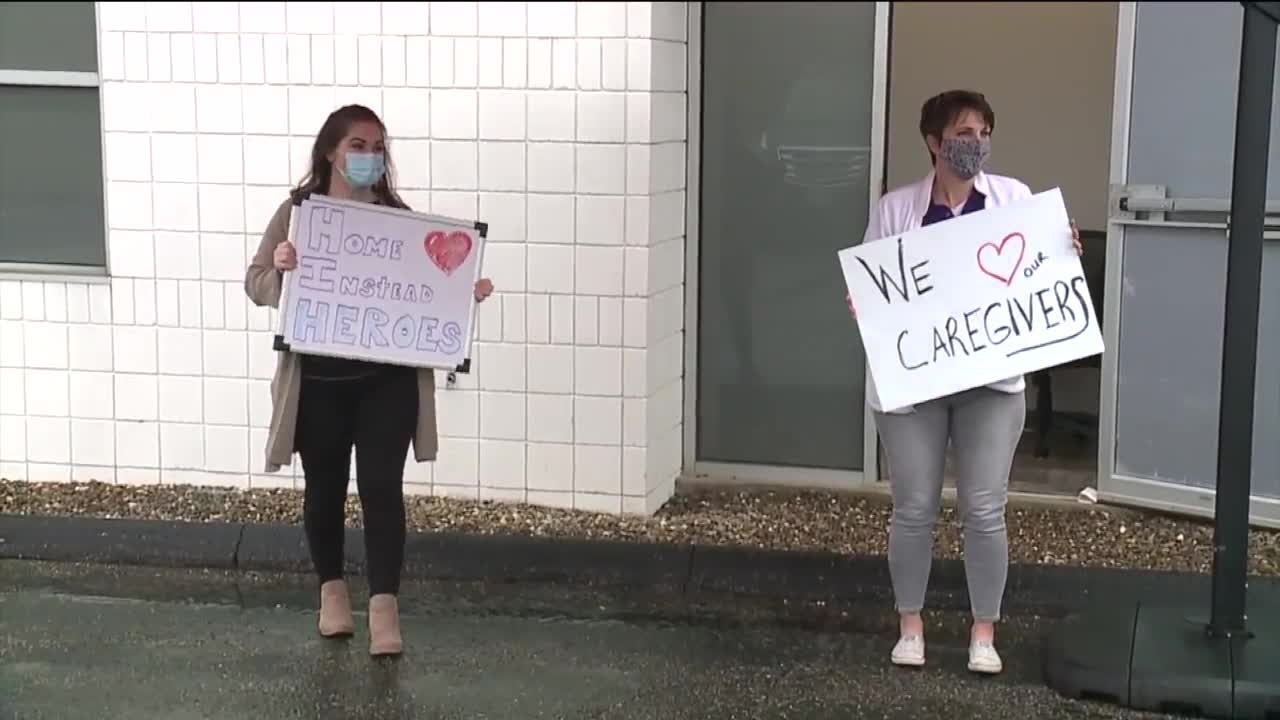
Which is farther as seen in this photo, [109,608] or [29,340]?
[29,340]

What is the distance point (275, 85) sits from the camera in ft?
21.6

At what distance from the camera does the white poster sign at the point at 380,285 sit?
5012 millimetres

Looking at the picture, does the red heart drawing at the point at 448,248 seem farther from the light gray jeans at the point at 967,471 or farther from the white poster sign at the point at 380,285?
the light gray jeans at the point at 967,471

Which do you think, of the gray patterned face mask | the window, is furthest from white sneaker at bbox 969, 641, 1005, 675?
the window

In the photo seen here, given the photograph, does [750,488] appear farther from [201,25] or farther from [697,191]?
[201,25]

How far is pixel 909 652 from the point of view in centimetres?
516

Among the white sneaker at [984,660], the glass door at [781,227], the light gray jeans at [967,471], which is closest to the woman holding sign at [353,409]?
the light gray jeans at [967,471]

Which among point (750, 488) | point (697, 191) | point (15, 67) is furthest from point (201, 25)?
point (750, 488)

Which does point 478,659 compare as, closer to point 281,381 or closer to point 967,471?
point 281,381

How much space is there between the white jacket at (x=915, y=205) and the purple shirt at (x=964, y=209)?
1 cm

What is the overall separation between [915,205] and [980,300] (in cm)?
36

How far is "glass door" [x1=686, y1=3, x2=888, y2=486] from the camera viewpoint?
22.3ft

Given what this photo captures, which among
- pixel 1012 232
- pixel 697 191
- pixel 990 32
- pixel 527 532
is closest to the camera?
pixel 1012 232

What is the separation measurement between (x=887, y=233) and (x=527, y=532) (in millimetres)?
2179
